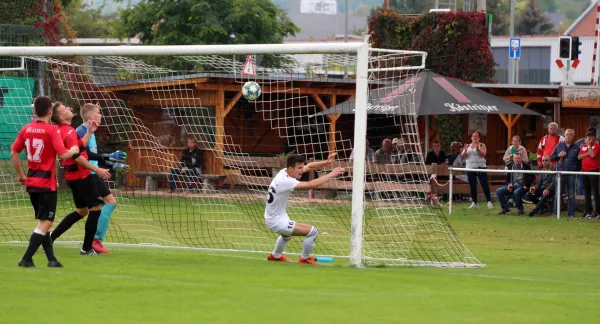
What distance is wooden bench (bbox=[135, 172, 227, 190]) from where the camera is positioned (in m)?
19.2

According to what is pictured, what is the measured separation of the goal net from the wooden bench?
31mm

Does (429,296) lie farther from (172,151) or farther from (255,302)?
(172,151)

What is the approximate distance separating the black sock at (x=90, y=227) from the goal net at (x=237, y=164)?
2.24 meters

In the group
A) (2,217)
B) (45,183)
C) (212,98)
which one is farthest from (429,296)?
(212,98)

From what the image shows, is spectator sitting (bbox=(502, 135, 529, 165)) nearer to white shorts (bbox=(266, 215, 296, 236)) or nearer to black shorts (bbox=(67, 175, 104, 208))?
white shorts (bbox=(266, 215, 296, 236))

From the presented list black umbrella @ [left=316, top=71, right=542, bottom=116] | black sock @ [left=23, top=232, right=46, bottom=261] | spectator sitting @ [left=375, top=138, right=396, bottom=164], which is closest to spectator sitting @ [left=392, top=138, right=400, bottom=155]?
spectator sitting @ [left=375, top=138, right=396, bottom=164]

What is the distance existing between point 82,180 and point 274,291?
12.1 ft

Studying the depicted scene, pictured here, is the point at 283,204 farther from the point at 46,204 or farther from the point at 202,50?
the point at 46,204

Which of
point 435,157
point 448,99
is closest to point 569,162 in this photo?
point 448,99

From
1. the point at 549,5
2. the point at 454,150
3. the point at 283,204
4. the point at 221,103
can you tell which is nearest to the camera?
the point at 283,204

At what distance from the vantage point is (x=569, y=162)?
2120 cm

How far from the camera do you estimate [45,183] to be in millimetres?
11281

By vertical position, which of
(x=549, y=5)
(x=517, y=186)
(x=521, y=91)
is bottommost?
(x=517, y=186)

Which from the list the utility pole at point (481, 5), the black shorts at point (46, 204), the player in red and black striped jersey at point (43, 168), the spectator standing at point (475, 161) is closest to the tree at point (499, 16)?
the utility pole at point (481, 5)
